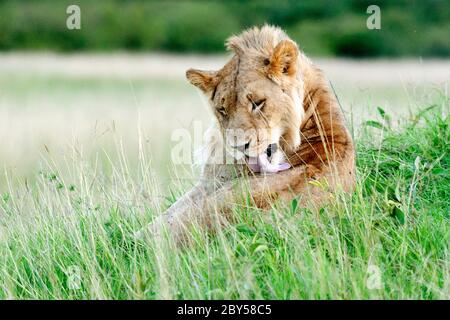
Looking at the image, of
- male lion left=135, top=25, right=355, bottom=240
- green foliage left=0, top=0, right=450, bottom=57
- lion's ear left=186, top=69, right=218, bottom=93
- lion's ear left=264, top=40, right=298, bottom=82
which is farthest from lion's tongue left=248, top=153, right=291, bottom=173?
green foliage left=0, top=0, right=450, bottom=57

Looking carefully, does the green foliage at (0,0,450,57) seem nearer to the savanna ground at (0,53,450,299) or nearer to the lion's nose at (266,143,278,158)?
the savanna ground at (0,53,450,299)

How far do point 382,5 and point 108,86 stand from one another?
12455mm

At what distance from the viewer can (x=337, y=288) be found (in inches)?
220

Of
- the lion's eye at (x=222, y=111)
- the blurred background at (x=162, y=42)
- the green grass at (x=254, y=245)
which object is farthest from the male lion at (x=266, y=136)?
the blurred background at (x=162, y=42)

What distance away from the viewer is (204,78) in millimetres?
6953

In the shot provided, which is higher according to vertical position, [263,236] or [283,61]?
[283,61]

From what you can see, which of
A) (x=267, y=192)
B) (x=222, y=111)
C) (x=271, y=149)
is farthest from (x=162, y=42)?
(x=267, y=192)

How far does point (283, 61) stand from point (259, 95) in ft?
1.03

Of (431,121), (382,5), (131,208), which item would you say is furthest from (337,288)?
(382,5)

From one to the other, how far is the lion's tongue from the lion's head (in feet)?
0.25

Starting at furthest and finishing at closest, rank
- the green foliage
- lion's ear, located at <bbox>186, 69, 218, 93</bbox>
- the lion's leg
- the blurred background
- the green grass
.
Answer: the green foliage, the blurred background, lion's ear, located at <bbox>186, 69, 218, 93</bbox>, the lion's leg, the green grass

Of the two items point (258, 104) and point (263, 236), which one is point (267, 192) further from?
point (258, 104)

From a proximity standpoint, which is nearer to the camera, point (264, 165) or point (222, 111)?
point (264, 165)

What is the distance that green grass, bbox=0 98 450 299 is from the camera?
570 cm
